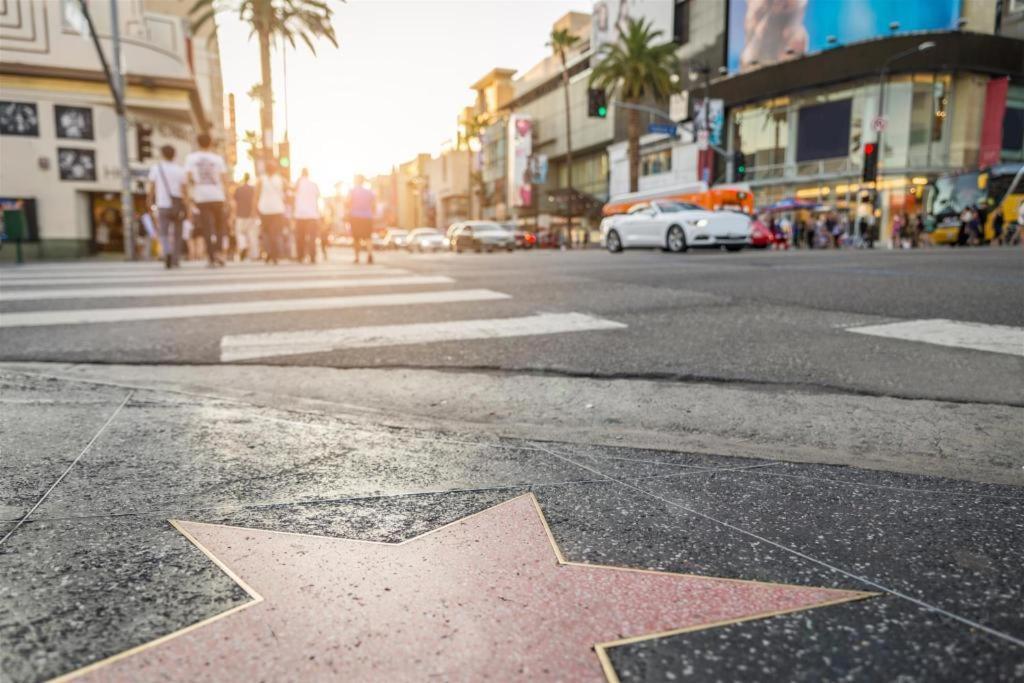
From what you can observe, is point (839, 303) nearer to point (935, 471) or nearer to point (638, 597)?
point (935, 471)

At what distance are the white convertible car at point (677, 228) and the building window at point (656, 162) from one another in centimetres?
3260

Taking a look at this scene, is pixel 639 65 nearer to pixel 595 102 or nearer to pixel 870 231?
pixel 595 102

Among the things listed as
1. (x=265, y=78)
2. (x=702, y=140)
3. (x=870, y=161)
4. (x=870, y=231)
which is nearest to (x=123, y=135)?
(x=265, y=78)

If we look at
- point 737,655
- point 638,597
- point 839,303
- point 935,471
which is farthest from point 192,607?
point 839,303

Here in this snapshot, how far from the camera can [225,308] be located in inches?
186

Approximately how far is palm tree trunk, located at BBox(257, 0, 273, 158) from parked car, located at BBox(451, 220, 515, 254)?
11.8m

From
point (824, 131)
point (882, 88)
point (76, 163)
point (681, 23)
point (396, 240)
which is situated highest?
point (681, 23)

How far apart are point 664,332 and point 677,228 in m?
14.1

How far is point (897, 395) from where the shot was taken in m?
2.38

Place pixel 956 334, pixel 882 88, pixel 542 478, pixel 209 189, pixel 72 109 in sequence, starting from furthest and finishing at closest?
pixel 882 88
pixel 72 109
pixel 209 189
pixel 956 334
pixel 542 478

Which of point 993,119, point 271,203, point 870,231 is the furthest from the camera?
point 993,119

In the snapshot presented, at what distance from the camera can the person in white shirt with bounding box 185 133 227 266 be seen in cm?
990

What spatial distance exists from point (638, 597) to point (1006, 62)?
44714 millimetres

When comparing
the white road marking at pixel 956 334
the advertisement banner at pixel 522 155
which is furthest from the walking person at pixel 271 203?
the advertisement banner at pixel 522 155
